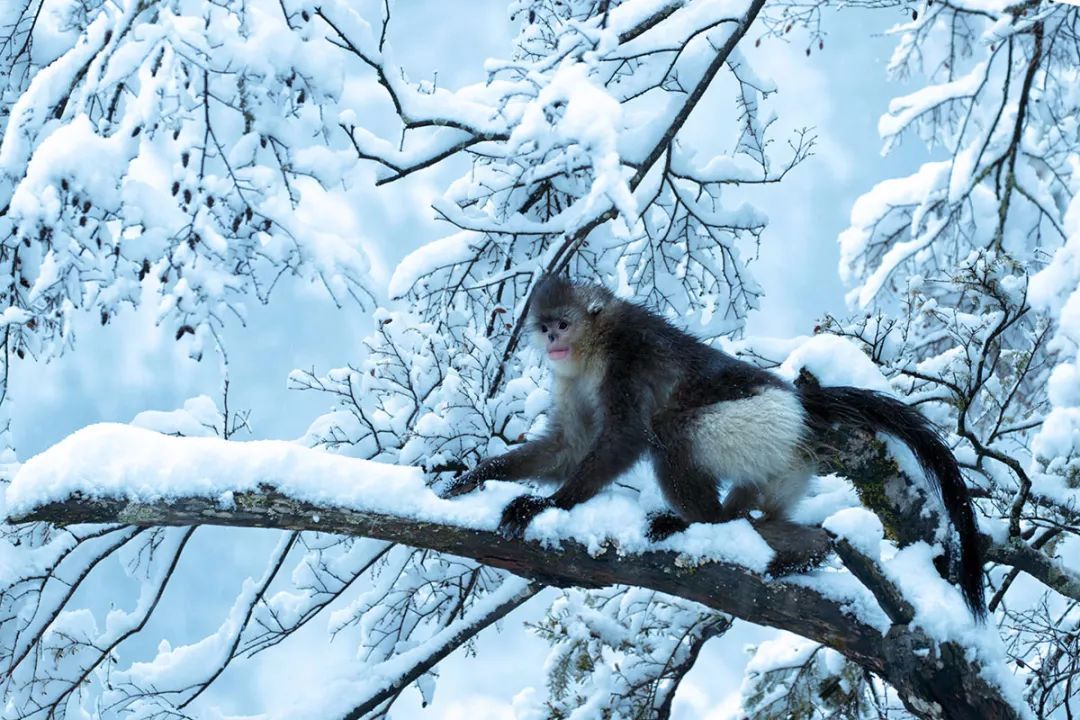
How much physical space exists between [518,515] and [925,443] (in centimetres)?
163

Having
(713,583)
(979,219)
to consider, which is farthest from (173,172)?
(979,219)

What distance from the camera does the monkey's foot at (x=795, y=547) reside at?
3.93m

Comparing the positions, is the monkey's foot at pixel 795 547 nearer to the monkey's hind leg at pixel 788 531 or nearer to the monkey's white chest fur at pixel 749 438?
the monkey's hind leg at pixel 788 531

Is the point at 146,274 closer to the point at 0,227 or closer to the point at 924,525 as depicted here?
the point at 0,227

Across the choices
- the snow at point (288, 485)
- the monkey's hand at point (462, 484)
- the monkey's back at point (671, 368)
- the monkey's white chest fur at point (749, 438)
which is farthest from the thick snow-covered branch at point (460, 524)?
the monkey's back at point (671, 368)

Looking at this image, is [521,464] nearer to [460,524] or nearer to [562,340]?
[562,340]

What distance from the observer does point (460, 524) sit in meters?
3.78

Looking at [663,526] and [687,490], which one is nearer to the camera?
[663,526]

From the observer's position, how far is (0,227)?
4977 mm

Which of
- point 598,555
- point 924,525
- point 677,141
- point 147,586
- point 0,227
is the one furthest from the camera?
point 677,141

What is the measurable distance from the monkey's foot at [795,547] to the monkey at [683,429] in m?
0.22

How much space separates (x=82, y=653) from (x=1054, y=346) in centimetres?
484

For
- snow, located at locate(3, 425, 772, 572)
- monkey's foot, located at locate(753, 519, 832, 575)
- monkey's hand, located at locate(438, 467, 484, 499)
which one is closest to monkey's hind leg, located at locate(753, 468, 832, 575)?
monkey's foot, located at locate(753, 519, 832, 575)

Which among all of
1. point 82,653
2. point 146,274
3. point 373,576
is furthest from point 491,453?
point 82,653
